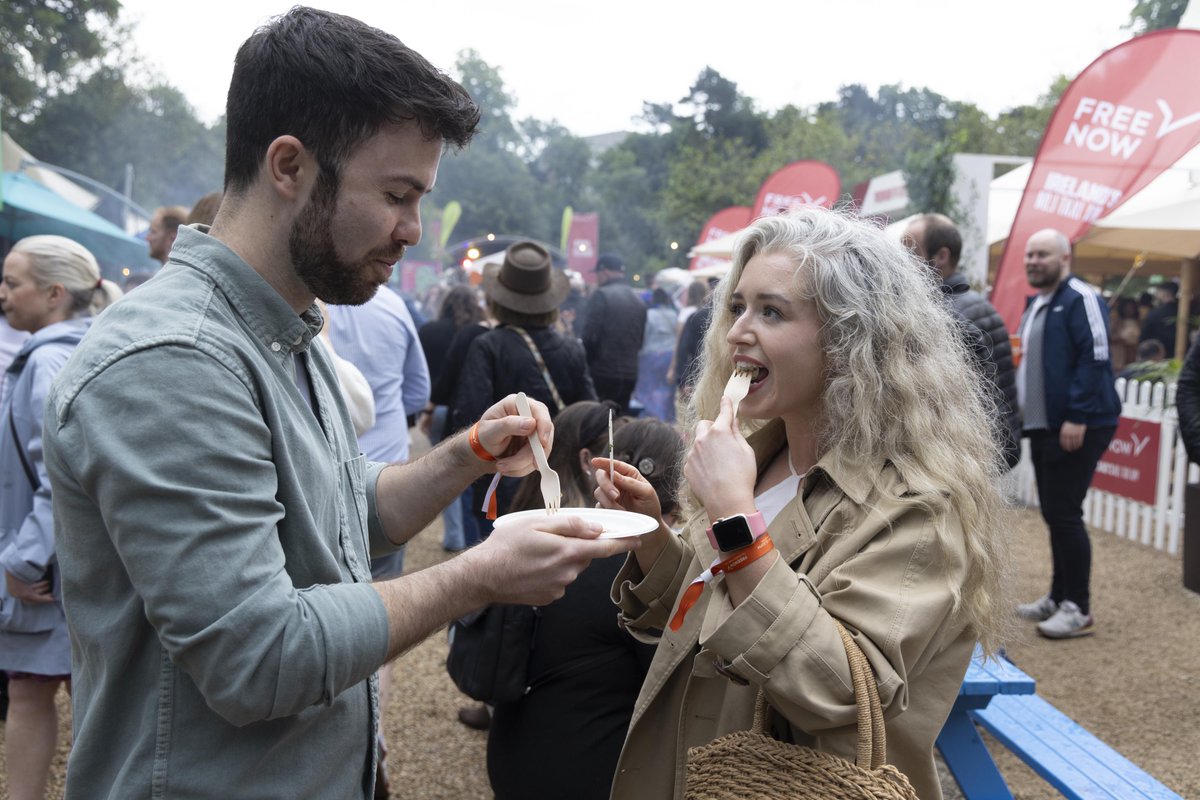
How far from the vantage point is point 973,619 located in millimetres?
1851

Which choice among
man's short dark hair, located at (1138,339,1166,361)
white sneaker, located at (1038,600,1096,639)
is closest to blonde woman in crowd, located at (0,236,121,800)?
white sneaker, located at (1038,600,1096,639)

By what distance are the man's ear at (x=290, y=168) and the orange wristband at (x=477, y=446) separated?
672mm

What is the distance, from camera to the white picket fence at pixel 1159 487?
7.80 metres

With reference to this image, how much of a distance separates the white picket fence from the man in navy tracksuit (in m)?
2.40

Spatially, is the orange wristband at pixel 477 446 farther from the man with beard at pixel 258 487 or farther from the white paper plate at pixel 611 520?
the man with beard at pixel 258 487

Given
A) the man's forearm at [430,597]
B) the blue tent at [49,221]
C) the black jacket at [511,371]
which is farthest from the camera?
the blue tent at [49,221]

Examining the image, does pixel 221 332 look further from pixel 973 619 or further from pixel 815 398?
pixel 973 619

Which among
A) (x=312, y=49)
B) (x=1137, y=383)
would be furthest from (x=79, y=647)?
(x=1137, y=383)

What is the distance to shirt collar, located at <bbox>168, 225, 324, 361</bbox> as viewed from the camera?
150 centimetres

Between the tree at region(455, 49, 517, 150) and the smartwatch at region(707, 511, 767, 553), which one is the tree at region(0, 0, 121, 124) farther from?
the tree at region(455, 49, 517, 150)

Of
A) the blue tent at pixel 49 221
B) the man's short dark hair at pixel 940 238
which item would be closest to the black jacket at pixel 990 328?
the man's short dark hair at pixel 940 238

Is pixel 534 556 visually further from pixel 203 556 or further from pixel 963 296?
pixel 963 296

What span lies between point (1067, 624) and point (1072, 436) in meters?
1.18

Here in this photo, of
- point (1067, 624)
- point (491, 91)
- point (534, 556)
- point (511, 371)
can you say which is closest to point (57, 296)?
point (511, 371)
